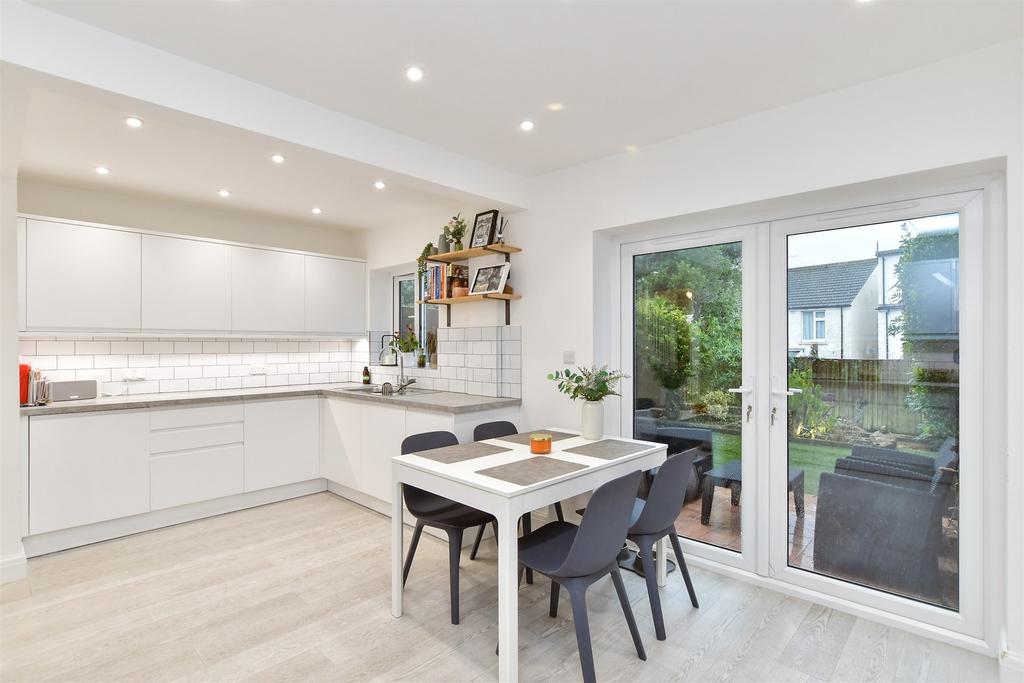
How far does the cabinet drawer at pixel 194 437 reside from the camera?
3.65 metres

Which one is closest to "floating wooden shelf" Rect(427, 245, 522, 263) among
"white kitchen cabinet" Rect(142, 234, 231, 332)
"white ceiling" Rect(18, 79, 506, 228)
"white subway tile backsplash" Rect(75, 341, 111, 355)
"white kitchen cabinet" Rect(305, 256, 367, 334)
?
"white ceiling" Rect(18, 79, 506, 228)

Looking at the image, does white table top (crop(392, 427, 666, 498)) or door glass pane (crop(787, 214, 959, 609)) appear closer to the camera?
white table top (crop(392, 427, 666, 498))

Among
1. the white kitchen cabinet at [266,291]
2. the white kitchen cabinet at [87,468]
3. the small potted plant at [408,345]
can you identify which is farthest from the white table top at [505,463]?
the white kitchen cabinet at [266,291]

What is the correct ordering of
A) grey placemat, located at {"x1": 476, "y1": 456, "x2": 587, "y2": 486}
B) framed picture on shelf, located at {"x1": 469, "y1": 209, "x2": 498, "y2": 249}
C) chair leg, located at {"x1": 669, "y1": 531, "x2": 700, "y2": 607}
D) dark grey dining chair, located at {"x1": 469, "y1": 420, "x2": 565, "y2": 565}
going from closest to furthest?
grey placemat, located at {"x1": 476, "y1": 456, "x2": 587, "y2": 486}, chair leg, located at {"x1": 669, "y1": 531, "x2": 700, "y2": 607}, dark grey dining chair, located at {"x1": 469, "y1": 420, "x2": 565, "y2": 565}, framed picture on shelf, located at {"x1": 469, "y1": 209, "x2": 498, "y2": 249}

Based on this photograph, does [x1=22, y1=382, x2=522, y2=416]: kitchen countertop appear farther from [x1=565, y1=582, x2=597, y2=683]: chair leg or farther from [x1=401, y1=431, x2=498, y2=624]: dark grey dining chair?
[x1=565, y1=582, x2=597, y2=683]: chair leg

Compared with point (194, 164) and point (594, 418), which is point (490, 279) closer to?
point (594, 418)

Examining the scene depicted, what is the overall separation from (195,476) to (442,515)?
7.65ft

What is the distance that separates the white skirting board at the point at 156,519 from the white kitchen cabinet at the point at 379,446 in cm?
75

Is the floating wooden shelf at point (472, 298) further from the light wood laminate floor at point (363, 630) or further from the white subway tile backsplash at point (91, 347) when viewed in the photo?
the white subway tile backsplash at point (91, 347)

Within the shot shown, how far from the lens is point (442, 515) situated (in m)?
2.65

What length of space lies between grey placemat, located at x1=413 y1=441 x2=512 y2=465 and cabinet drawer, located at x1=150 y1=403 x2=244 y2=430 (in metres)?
2.13

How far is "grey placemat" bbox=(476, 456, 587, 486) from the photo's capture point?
7.14ft

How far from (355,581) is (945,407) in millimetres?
3113

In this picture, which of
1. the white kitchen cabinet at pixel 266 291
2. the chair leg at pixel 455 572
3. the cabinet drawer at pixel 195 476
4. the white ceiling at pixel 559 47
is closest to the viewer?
the white ceiling at pixel 559 47
